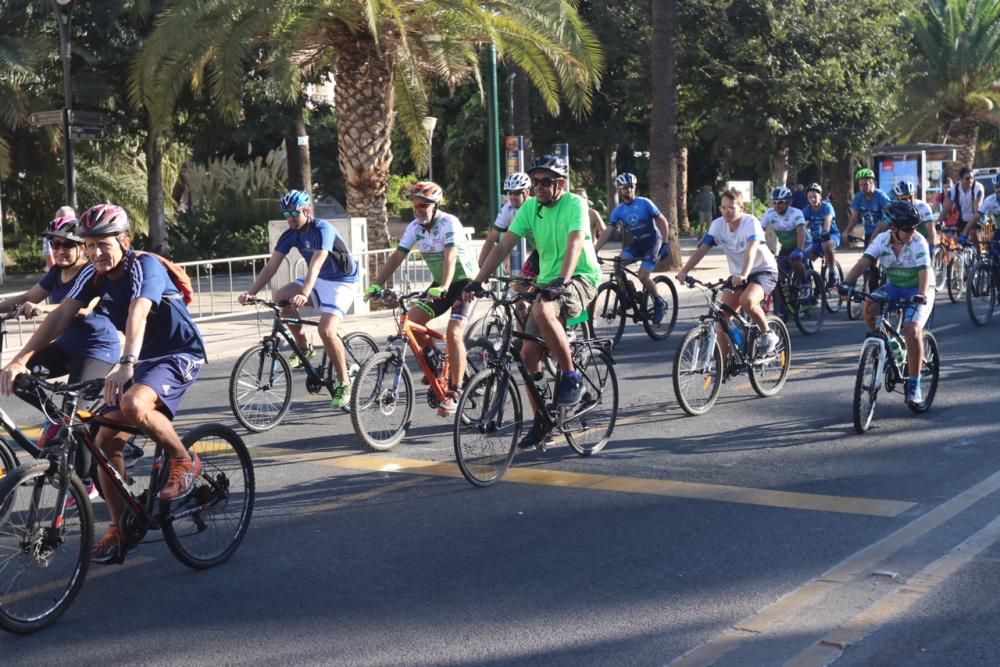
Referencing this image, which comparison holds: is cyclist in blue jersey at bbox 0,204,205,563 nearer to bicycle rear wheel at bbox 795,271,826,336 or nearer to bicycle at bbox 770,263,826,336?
bicycle at bbox 770,263,826,336

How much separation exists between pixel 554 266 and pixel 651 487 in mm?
1631

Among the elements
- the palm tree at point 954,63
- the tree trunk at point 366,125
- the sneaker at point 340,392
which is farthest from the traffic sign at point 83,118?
the palm tree at point 954,63

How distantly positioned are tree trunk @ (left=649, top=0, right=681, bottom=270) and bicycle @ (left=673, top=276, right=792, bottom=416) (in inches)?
515

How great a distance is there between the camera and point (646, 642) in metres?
4.89

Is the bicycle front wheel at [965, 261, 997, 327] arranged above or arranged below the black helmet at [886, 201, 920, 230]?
below

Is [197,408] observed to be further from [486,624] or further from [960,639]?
[960,639]

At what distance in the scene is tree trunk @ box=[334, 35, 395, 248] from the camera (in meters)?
18.0

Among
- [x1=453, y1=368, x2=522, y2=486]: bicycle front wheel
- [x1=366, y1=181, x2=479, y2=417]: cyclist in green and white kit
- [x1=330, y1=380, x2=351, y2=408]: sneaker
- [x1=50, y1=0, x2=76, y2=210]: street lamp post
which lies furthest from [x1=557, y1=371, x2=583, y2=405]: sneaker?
[x1=50, y1=0, x2=76, y2=210]: street lamp post

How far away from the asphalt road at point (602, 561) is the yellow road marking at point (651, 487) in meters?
0.02

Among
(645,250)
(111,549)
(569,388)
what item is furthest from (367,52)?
(111,549)

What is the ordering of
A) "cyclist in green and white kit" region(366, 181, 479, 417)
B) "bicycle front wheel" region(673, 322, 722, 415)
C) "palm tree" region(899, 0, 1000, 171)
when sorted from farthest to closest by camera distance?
"palm tree" region(899, 0, 1000, 171) < "bicycle front wheel" region(673, 322, 722, 415) < "cyclist in green and white kit" region(366, 181, 479, 417)

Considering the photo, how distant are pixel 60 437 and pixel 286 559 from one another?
142 cm

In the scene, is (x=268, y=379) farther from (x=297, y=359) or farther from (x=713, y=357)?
(x=713, y=357)

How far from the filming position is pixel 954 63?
1510 inches
